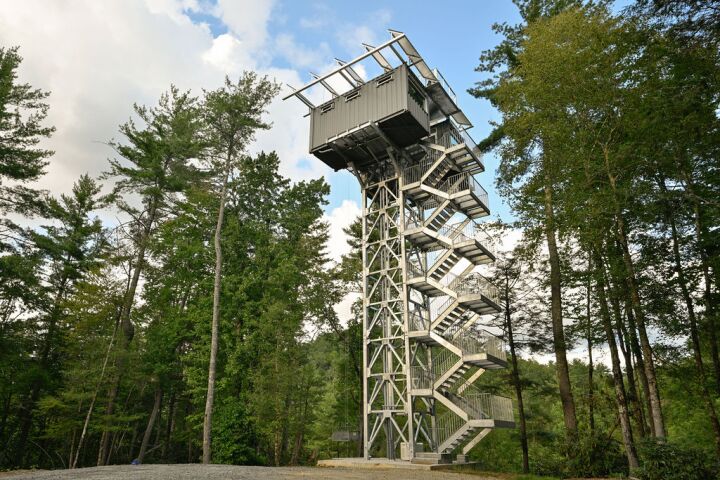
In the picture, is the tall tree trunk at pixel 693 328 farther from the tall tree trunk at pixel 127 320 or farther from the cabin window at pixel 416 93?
the tall tree trunk at pixel 127 320

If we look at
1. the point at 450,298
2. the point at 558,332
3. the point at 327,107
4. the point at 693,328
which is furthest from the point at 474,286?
the point at 327,107

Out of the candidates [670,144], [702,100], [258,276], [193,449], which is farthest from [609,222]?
[193,449]

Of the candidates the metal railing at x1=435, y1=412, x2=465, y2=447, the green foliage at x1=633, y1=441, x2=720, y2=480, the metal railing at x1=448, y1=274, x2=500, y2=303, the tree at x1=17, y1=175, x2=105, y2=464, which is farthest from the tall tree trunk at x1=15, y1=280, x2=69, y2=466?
the green foliage at x1=633, y1=441, x2=720, y2=480

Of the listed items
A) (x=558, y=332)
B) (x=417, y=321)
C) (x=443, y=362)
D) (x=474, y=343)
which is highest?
(x=417, y=321)

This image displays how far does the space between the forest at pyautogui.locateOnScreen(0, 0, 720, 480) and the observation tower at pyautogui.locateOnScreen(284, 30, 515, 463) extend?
213cm

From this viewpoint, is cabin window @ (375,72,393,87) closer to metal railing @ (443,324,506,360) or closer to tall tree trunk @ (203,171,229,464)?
tall tree trunk @ (203,171,229,464)

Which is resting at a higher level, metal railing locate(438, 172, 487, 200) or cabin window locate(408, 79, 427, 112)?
cabin window locate(408, 79, 427, 112)

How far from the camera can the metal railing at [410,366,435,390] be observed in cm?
1539

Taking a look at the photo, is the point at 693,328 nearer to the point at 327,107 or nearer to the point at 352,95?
the point at 352,95

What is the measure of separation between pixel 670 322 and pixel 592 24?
8.61 m

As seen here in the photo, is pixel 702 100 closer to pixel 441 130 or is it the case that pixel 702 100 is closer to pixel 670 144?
pixel 670 144

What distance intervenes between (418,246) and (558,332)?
6.18 m

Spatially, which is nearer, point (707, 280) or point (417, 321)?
point (707, 280)

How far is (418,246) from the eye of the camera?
711 inches
